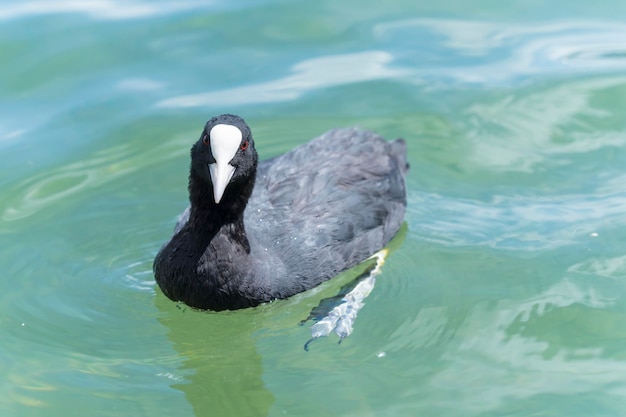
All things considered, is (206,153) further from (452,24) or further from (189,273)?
(452,24)

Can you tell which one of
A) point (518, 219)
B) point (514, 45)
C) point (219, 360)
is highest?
point (514, 45)

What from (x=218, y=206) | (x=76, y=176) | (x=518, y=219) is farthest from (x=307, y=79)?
(x=218, y=206)

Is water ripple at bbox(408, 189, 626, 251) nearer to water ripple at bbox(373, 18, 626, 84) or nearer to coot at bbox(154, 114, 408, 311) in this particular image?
coot at bbox(154, 114, 408, 311)

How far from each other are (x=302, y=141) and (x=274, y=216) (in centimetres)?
179

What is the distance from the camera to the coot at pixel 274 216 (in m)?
5.78

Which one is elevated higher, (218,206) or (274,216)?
(218,206)

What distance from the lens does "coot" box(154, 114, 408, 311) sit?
5.78 m

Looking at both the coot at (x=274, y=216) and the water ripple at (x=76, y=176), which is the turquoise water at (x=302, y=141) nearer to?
the water ripple at (x=76, y=176)

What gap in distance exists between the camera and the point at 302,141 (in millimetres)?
8156

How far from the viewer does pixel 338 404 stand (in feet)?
17.4

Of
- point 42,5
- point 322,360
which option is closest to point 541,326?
point 322,360

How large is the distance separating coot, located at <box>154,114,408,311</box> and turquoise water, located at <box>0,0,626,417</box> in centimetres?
19

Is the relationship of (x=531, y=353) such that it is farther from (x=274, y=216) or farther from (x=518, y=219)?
(x=274, y=216)

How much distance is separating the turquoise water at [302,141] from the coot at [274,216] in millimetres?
189
